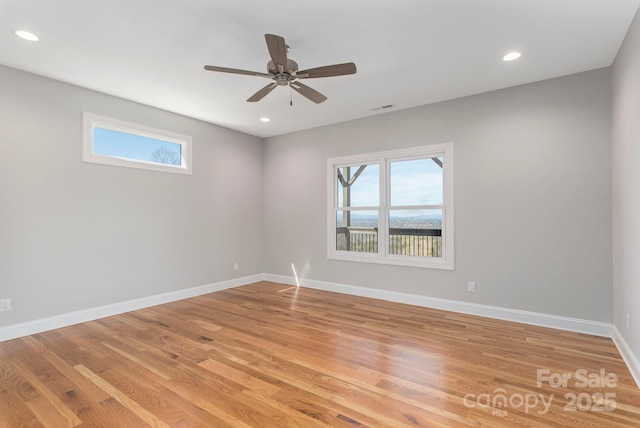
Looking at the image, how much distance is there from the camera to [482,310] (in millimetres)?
3932

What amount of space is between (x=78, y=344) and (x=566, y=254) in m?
5.19

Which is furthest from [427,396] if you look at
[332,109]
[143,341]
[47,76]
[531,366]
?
[47,76]

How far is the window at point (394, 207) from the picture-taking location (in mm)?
4336

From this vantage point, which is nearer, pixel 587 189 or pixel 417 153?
pixel 587 189

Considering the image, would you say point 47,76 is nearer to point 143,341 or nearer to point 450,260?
point 143,341

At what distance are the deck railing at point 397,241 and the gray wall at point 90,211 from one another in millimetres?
2086

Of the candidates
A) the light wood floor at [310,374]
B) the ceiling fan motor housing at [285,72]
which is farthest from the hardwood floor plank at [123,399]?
the ceiling fan motor housing at [285,72]

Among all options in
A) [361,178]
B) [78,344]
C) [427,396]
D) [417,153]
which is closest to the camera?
[427,396]

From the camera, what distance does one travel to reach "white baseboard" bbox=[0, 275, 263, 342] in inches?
128

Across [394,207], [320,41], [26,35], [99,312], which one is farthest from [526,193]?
[99,312]

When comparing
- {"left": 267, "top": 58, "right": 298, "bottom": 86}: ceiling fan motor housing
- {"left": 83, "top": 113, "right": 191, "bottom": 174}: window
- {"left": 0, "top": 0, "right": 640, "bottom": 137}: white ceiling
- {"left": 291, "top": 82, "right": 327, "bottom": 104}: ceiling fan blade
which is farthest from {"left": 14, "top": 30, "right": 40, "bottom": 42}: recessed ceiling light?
Answer: {"left": 291, "top": 82, "right": 327, "bottom": 104}: ceiling fan blade

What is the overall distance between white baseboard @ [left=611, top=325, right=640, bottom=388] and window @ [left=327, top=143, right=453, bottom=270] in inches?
66.3

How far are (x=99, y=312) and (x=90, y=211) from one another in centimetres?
125

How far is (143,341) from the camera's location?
10.3ft
